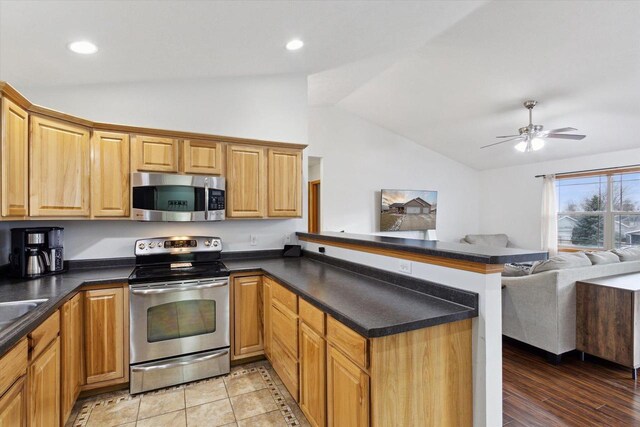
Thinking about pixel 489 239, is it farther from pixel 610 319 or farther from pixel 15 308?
pixel 15 308

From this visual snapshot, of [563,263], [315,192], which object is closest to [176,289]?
[563,263]

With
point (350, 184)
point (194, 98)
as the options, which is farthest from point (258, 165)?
point (350, 184)

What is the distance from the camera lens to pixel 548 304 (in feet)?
9.71

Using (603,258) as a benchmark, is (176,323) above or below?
below

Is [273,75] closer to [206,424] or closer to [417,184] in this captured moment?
[206,424]

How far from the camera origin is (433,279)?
1865mm

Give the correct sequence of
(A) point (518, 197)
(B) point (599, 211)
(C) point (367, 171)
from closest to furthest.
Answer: (B) point (599, 211)
(C) point (367, 171)
(A) point (518, 197)

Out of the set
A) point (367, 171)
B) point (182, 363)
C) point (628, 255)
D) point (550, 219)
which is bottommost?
point (182, 363)

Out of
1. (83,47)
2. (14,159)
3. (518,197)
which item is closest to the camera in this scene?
(14,159)

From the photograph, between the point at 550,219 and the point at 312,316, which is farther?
the point at 550,219

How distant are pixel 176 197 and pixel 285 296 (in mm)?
1396

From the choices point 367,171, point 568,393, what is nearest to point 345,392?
point 568,393

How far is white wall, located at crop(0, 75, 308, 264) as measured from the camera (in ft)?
9.41

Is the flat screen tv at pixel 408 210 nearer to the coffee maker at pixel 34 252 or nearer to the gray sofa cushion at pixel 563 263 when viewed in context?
the gray sofa cushion at pixel 563 263
